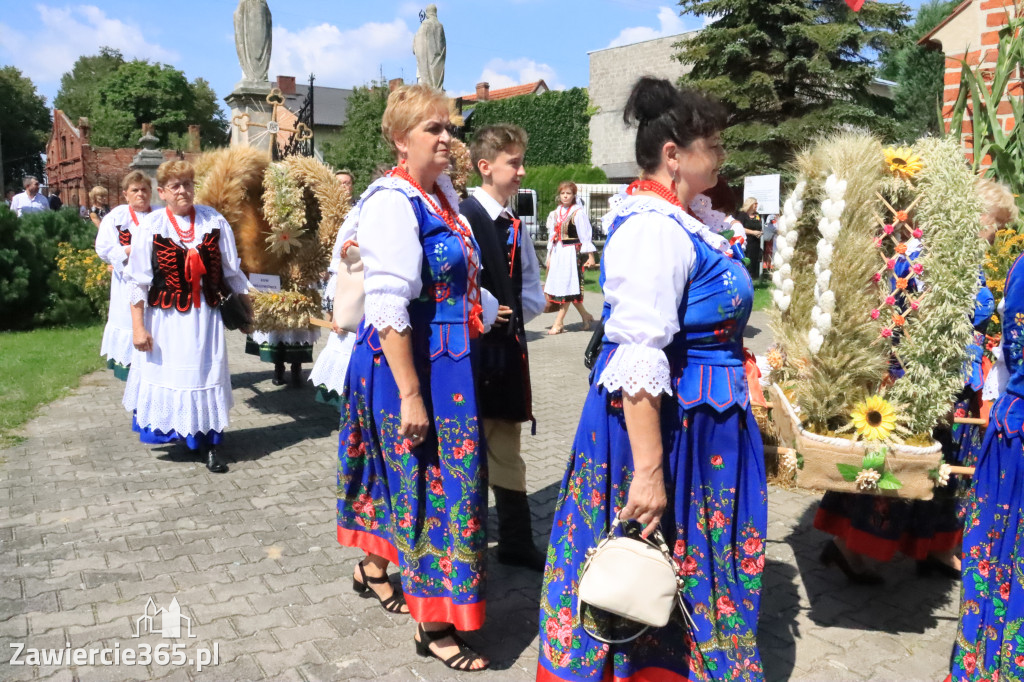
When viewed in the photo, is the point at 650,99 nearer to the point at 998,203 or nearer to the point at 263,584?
the point at 998,203

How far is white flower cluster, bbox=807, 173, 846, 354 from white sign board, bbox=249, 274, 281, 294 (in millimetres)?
5014

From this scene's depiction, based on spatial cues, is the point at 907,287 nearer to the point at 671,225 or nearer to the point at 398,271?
the point at 671,225

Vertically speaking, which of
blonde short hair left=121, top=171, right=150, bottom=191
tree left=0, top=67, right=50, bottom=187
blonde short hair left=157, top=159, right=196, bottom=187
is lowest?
blonde short hair left=157, top=159, right=196, bottom=187

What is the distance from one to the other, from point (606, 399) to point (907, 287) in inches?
55.0

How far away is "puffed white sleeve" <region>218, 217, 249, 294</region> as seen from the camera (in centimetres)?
579

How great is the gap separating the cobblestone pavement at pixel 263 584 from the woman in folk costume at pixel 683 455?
0.79 m

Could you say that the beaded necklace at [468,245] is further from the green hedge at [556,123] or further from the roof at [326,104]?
the roof at [326,104]

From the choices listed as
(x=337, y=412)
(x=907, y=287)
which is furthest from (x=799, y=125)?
A: (x=907, y=287)

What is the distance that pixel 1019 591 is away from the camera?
2.60 metres

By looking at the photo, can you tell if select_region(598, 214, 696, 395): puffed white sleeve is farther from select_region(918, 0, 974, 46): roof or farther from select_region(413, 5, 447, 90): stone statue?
select_region(413, 5, 447, 90): stone statue

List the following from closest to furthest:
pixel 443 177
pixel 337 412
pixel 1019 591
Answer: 1. pixel 1019 591
2. pixel 443 177
3. pixel 337 412

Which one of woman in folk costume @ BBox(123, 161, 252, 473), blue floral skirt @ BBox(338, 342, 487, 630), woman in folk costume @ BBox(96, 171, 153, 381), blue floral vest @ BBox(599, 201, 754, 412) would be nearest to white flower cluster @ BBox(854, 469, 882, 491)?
blue floral vest @ BBox(599, 201, 754, 412)

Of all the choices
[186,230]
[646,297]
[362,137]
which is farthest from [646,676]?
[362,137]

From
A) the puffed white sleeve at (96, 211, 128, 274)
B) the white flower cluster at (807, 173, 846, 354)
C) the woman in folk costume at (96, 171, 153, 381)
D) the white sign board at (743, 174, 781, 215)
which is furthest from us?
the white sign board at (743, 174, 781, 215)
